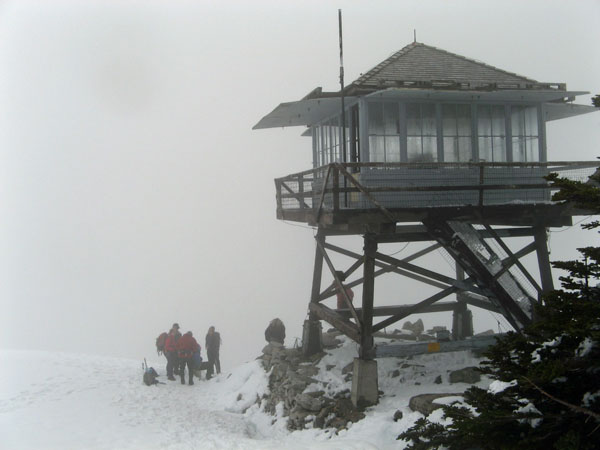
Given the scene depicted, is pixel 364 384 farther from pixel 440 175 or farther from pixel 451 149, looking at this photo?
pixel 451 149

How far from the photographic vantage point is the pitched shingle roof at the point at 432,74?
1310cm

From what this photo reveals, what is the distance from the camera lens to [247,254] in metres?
92.8

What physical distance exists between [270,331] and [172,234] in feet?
271

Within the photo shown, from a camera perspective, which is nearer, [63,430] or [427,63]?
[63,430]

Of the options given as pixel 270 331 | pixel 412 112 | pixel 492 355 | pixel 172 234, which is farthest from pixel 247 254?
pixel 492 355

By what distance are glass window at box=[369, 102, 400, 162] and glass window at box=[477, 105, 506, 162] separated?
204 centimetres

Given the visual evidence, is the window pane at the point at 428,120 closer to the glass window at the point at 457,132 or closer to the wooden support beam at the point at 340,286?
the glass window at the point at 457,132

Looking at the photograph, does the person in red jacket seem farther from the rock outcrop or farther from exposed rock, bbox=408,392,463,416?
exposed rock, bbox=408,392,463,416

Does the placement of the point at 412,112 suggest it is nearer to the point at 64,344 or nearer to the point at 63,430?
the point at 63,430

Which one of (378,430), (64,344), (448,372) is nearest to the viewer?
(378,430)

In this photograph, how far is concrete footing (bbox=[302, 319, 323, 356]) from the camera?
52.0 feet

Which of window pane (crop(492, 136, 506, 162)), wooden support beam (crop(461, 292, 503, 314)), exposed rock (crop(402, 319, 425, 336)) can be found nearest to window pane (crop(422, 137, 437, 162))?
window pane (crop(492, 136, 506, 162))

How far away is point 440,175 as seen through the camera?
12852 millimetres

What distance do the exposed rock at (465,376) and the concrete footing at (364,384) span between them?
5.46ft
